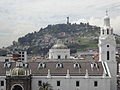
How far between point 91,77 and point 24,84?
14.3m

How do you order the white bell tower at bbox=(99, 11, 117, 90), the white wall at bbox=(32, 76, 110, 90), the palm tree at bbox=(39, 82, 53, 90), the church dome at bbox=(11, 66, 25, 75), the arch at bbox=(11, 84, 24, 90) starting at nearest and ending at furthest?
1. the palm tree at bbox=(39, 82, 53, 90)
2. the church dome at bbox=(11, 66, 25, 75)
3. the arch at bbox=(11, 84, 24, 90)
4. the white wall at bbox=(32, 76, 110, 90)
5. the white bell tower at bbox=(99, 11, 117, 90)

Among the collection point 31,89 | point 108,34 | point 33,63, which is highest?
point 108,34

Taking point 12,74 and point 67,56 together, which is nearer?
point 12,74

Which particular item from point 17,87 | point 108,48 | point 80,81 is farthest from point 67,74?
point 108,48

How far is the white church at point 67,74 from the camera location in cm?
7788

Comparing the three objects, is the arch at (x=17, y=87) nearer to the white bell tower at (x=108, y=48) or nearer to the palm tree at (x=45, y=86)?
A: the palm tree at (x=45, y=86)

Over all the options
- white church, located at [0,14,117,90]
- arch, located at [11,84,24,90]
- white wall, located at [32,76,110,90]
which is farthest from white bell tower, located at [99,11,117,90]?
arch, located at [11,84,24,90]

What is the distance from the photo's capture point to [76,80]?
79.6 metres

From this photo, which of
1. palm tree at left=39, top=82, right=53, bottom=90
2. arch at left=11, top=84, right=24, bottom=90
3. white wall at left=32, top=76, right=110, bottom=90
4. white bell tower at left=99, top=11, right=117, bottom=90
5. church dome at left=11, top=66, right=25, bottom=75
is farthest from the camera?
white bell tower at left=99, top=11, right=117, bottom=90

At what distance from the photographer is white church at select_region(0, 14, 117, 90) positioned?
255 ft

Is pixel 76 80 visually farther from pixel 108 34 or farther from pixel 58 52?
pixel 58 52

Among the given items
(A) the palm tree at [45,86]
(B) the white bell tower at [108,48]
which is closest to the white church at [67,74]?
(B) the white bell tower at [108,48]

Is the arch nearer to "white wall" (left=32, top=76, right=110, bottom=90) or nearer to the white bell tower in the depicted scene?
"white wall" (left=32, top=76, right=110, bottom=90)

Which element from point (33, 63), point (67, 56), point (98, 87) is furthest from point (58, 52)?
point (98, 87)
